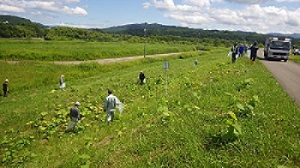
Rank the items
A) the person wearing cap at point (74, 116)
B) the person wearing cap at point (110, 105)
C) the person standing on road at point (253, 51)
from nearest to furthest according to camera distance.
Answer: the person wearing cap at point (110, 105), the person wearing cap at point (74, 116), the person standing on road at point (253, 51)

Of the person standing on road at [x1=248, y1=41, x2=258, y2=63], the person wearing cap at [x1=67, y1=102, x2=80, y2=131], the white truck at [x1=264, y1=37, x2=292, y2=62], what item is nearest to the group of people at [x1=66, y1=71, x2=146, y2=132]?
the person wearing cap at [x1=67, y1=102, x2=80, y2=131]

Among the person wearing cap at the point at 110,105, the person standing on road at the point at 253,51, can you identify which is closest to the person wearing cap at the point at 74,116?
the person wearing cap at the point at 110,105

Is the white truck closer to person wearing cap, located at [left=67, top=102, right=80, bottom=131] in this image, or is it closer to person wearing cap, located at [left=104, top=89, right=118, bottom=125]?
person wearing cap, located at [left=104, top=89, right=118, bottom=125]

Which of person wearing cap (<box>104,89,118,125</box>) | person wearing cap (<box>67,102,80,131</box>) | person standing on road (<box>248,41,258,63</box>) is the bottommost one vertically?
person wearing cap (<box>67,102,80,131</box>)

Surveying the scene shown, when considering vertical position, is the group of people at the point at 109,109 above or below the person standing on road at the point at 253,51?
below

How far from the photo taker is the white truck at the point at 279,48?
27.9m

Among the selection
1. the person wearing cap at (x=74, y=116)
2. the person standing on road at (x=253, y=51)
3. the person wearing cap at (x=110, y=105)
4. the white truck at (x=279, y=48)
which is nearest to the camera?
the person wearing cap at (x=110, y=105)

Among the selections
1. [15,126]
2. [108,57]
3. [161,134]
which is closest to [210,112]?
[161,134]

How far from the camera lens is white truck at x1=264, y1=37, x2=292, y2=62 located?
27.9 m

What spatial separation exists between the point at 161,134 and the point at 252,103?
2.68 m

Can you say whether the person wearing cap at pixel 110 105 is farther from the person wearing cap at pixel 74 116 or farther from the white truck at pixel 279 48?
the white truck at pixel 279 48

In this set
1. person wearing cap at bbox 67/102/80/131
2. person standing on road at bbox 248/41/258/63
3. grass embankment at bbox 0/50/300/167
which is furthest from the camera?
person standing on road at bbox 248/41/258/63

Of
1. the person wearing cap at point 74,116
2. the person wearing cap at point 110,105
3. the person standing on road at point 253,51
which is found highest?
the person standing on road at point 253,51

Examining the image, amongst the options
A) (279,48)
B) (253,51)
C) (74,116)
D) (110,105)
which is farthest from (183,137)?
(279,48)
